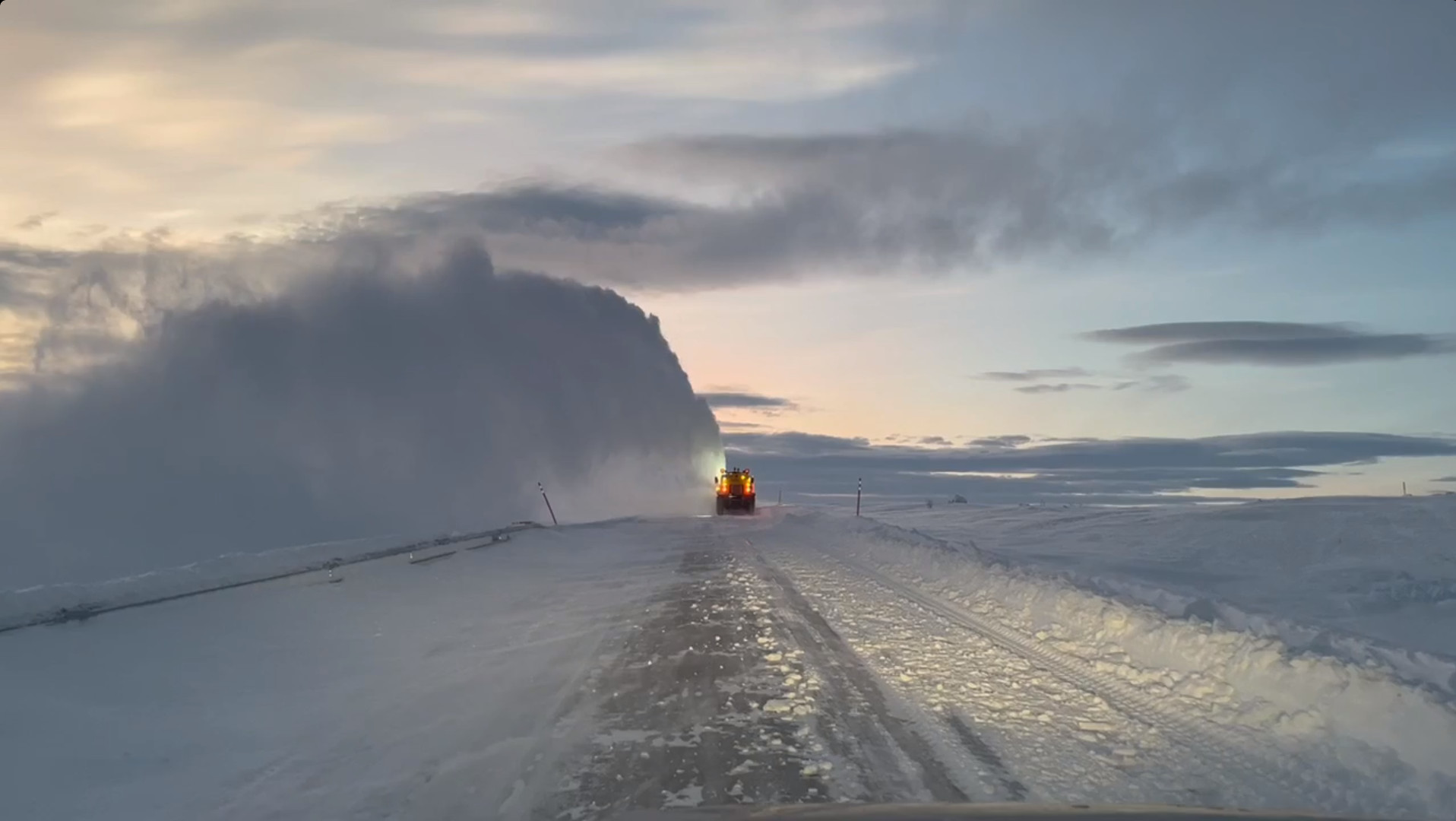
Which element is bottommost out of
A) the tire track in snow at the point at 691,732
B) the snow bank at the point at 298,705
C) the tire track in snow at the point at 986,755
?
the snow bank at the point at 298,705

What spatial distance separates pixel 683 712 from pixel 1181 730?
358cm

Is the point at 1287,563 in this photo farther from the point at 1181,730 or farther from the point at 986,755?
the point at 986,755

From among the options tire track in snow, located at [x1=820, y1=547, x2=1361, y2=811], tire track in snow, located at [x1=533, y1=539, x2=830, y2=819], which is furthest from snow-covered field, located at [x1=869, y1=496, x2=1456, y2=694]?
tire track in snow, located at [x1=533, y1=539, x2=830, y2=819]

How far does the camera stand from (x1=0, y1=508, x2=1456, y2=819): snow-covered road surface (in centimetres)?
594

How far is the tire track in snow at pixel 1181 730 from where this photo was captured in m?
5.90

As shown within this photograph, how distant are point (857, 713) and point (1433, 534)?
75.7 feet

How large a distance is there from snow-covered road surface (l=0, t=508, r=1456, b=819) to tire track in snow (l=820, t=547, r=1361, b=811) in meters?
0.03

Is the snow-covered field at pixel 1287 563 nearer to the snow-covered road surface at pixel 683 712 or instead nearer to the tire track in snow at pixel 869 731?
the snow-covered road surface at pixel 683 712

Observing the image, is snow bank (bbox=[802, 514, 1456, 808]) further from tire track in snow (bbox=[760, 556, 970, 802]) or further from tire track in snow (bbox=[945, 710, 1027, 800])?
tire track in snow (bbox=[760, 556, 970, 802])

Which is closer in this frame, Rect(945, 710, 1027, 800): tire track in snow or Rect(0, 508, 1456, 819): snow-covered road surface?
Rect(945, 710, 1027, 800): tire track in snow

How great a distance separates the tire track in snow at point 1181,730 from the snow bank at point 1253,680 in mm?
219

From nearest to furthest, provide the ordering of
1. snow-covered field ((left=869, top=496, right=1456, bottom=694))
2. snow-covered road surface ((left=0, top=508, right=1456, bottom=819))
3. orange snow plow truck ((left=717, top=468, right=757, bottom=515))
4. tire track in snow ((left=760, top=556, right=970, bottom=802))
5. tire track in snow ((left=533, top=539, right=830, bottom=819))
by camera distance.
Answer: tire track in snow ((left=533, top=539, right=830, bottom=819)) → tire track in snow ((left=760, top=556, right=970, bottom=802)) → snow-covered road surface ((left=0, top=508, right=1456, bottom=819)) → snow-covered field ((left=869, top=496, right=1456, bottom=694)) → orange snow plow truck ((left=717, top=468, right=757, bottom=515))

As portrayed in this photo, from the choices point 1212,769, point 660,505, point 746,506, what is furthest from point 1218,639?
point 660,505

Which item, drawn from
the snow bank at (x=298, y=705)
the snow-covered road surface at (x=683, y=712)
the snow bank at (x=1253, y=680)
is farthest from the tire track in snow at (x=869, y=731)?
the snow bank at (x=1253, y=680)
